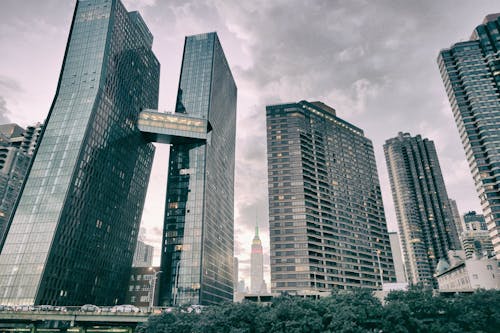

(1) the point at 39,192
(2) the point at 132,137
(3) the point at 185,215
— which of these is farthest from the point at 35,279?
(2) the point at 132,137

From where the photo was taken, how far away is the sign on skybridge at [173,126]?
6407 inches

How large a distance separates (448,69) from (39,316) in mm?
209218

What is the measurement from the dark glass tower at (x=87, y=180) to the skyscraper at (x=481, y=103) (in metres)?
165

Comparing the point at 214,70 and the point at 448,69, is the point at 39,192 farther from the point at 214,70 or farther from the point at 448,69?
the point at 448,69

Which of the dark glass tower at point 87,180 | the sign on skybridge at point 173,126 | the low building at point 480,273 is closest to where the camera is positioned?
the dark glass tower at point 87,180

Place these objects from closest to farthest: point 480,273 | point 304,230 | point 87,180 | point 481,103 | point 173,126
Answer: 1. point 87,180
2. point 480,273
3. point 173,126
4. point 481,103
5. point 304,230

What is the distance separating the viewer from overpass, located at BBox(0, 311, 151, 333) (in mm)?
74062

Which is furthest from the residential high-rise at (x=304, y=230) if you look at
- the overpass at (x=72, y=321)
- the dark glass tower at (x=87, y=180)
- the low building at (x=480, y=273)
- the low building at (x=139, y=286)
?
the overpass at (x=72, y=321)

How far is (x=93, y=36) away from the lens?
145250 millimetres

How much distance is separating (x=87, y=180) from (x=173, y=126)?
162 feet

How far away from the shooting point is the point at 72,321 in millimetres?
77000

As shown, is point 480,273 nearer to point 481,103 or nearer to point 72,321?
point 481,103

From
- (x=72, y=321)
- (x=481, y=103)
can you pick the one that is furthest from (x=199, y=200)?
(x=481, y=103)

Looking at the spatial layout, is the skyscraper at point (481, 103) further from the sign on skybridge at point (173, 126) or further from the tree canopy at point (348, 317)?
the sign on skybridge at point (173, 126)
